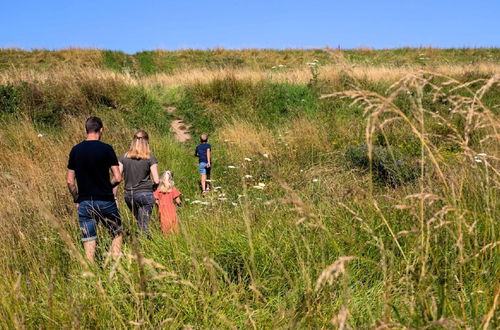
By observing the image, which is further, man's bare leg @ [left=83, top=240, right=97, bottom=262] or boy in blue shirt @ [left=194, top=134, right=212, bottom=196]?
boy in blue shirt @ [left=194, top=134, right=212, bottom=196]

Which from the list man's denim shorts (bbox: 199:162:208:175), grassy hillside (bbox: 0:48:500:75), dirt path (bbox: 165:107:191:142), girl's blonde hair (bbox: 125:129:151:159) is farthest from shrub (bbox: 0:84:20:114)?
grassy hillside (bbox: 0:48:500:75)

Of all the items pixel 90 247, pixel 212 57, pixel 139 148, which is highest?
pixel 212 57

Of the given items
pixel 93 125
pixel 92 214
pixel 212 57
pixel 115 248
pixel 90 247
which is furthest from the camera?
pixel 212 57

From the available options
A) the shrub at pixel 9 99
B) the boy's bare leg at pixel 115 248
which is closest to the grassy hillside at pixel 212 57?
the shrub at pixel 9 99

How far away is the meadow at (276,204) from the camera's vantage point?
203 cm

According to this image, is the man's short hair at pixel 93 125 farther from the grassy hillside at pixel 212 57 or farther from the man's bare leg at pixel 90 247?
the grassy hillside at pixel 212 57

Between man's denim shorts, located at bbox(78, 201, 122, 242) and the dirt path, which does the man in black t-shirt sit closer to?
man's denim shorts, located at bbox(78, 201, 122, 242)

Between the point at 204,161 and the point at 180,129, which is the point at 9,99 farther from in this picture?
the point at 204,161

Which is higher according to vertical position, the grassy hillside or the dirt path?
the grassy hillside

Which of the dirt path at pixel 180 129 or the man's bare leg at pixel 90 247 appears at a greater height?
the dirt path at pixel 180 129

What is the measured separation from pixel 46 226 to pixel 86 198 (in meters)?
0.48

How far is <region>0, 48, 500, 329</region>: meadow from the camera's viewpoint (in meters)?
2.03

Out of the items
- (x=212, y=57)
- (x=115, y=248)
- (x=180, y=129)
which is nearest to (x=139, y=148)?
(x=115, y=248)

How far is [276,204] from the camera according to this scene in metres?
3.90
